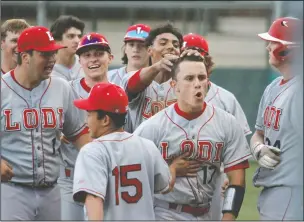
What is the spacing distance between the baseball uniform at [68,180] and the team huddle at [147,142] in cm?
4

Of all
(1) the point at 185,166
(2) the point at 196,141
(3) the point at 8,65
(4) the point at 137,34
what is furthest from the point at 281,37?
(3) the point at 8,65

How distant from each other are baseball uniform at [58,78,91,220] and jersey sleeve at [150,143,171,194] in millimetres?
1730

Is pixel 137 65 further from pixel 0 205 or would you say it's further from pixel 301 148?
pixel 301 148

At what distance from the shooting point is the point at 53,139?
5.73 metres

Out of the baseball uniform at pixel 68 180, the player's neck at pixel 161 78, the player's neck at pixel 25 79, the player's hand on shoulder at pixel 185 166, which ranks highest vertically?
the player's neck at pixel 25 79

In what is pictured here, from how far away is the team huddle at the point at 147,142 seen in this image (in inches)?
175

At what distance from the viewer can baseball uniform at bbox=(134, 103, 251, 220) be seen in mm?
5145

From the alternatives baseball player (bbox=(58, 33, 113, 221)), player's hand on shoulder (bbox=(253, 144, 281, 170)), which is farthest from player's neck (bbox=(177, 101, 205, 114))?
baseball player (bbox=(58, 33, 113, 221))

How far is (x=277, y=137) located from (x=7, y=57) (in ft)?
7.59

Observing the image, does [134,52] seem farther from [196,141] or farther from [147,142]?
[147,142]

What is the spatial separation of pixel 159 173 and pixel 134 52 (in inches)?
101

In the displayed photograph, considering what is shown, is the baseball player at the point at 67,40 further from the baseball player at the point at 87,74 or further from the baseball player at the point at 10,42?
the baseball player at the point at 87,74

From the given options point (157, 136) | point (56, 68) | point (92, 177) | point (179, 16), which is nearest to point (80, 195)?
point (92, 177)

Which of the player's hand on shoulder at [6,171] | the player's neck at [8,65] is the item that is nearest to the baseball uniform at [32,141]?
the player's hand on shoulder at [6,171]
